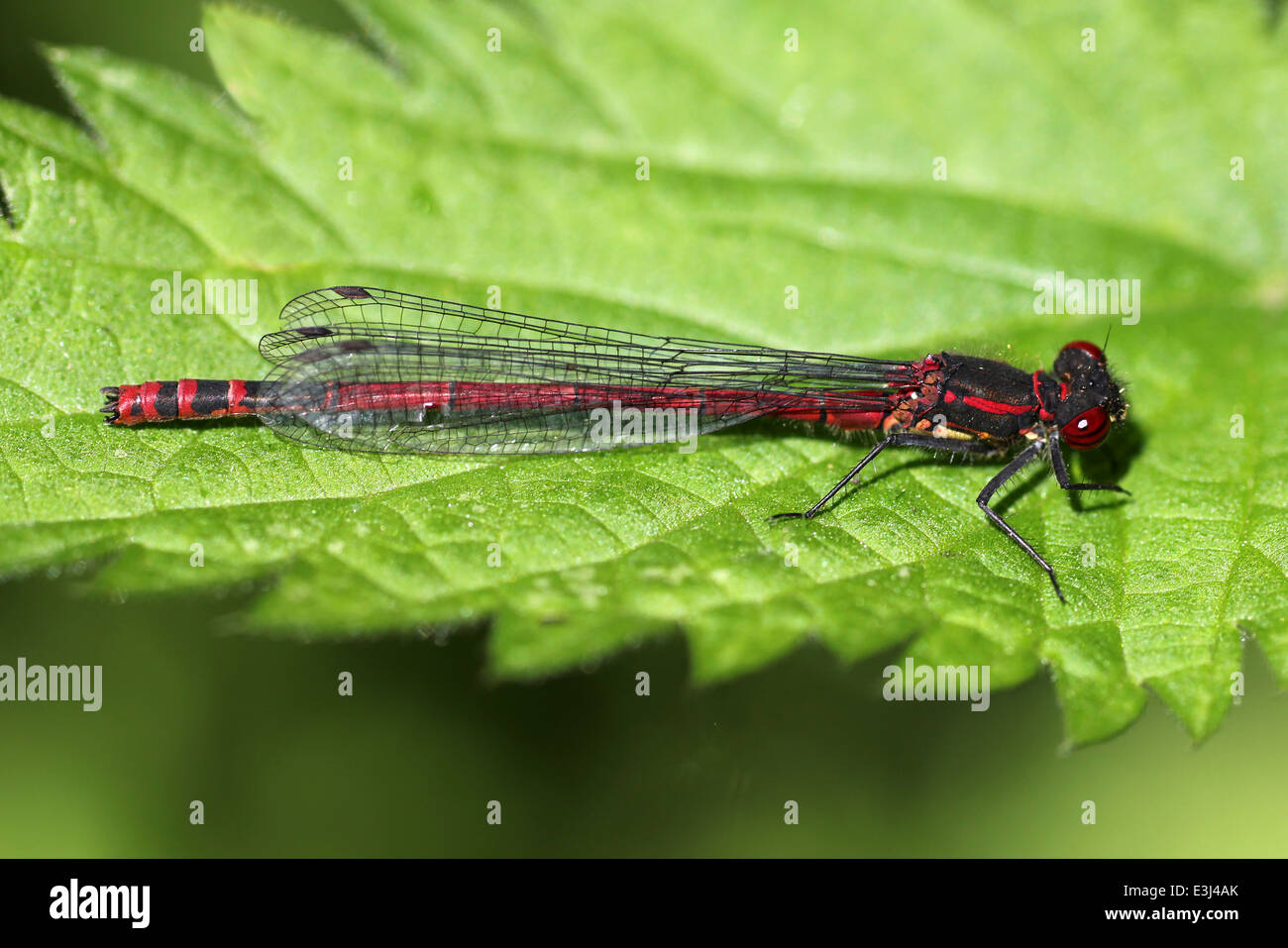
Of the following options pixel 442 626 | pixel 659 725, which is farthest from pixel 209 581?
pixel 659 725

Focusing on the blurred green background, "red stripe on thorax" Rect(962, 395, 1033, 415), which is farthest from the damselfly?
the blurred green background

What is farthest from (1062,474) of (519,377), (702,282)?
(519,377)

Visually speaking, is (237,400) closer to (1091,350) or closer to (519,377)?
Result: (519,377)

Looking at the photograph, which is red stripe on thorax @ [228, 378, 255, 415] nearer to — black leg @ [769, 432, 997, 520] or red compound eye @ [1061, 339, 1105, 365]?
black leg @ [769, 432, 997, 520]

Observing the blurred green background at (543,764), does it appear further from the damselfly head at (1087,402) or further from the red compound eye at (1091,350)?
the red compound eye at (1091,350)

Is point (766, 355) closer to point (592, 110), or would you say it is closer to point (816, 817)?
point (592, 110)

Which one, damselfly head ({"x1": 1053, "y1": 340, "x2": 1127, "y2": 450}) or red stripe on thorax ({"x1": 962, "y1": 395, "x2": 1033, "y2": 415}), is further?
red stripe on thorax ({"x1": 962, "y1": 395, "x2": 1033, "y2": 415})

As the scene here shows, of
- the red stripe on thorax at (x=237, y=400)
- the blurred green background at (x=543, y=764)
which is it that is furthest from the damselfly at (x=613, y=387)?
the blurred green background at (x=543, y=764)
